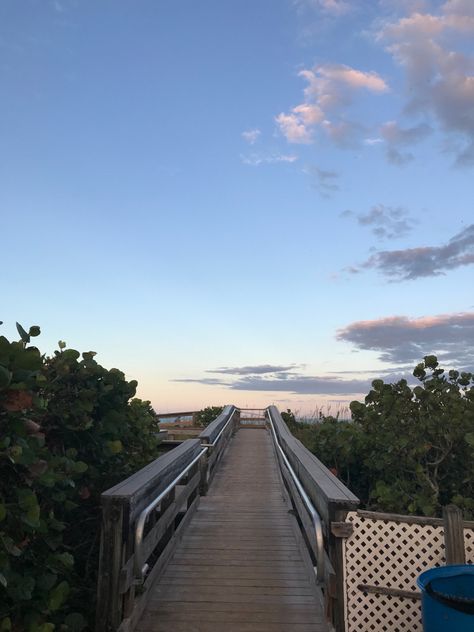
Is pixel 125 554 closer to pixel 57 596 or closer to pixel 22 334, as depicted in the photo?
pixel 57 596

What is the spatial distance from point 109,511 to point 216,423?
827 cm

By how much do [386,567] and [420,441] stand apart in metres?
3.70

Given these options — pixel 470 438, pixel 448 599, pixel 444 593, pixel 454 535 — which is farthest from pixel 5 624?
pixel 470 438

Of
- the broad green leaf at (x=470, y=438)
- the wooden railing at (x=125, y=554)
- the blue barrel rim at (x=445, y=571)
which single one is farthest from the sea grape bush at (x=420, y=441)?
the wooden railing at (x=125, y=554)

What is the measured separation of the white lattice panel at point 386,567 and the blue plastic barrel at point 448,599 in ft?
1.68

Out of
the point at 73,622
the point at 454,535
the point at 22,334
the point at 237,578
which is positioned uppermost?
the point at 22,334

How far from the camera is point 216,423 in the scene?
39.0ft

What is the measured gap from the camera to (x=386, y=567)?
4012mm

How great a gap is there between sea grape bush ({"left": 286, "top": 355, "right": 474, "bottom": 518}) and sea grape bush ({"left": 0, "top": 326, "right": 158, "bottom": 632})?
11.7ft

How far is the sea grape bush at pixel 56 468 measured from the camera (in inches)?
113

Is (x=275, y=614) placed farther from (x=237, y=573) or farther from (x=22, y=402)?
(x=22, y=402)

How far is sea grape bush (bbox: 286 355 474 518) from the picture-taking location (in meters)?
7.08

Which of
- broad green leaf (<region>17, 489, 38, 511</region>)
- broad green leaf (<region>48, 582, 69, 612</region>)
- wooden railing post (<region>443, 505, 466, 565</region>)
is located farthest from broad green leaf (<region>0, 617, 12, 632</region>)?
wooden railing post (<region>443, 505, 466, 565</region>)

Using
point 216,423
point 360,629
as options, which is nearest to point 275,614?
point 360,629
